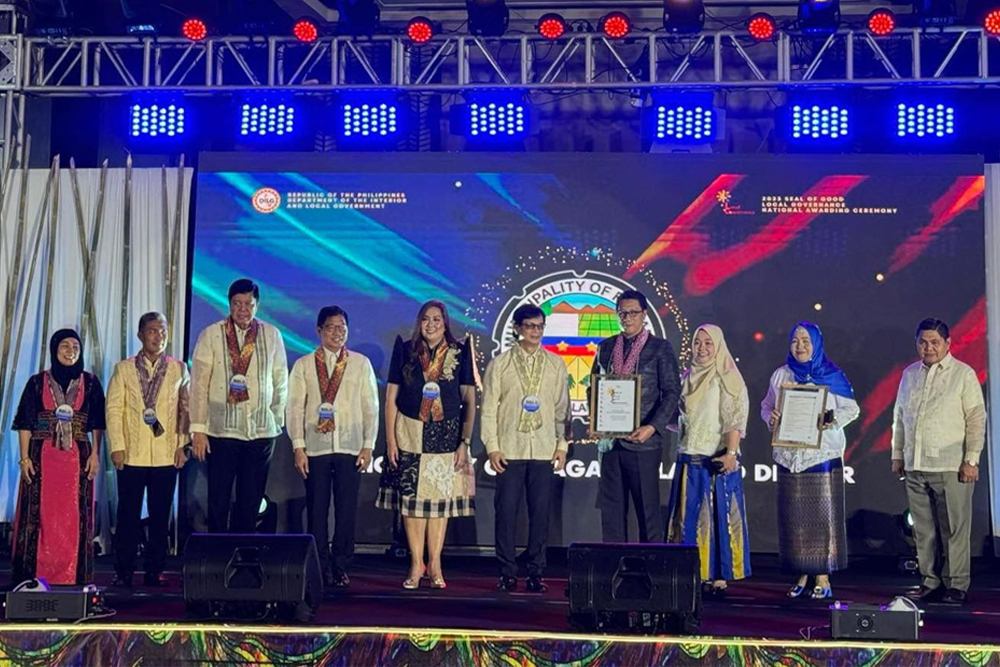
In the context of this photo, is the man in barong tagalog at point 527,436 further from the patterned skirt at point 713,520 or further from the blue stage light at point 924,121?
the blue stage light at point 924,121

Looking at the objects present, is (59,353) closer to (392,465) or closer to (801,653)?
(392,465)

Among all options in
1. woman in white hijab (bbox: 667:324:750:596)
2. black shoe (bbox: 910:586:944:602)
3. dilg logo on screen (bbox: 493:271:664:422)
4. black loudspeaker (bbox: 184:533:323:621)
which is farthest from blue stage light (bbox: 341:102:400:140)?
black shoe (bbox: 910:586:944:602)

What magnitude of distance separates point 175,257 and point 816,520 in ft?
13.9

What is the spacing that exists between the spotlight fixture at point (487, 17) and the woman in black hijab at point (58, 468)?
3.00 meters

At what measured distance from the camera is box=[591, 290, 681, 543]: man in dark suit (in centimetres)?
605

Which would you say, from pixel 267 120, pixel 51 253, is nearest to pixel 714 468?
pixel 267 120

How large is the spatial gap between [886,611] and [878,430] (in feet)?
10.5

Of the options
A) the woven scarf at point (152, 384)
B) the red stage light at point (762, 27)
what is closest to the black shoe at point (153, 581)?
the woven scarf at point (152, 384)

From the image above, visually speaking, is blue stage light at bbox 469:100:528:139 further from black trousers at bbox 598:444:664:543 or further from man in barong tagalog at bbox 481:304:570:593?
black trousers at bbox 598:444:664:543

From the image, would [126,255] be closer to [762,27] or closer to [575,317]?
[575,317]

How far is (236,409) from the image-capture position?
629 centimetres

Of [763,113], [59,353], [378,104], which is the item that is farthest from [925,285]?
[59,353]

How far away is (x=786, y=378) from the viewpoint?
600 cm

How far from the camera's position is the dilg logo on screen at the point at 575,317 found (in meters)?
7.70
